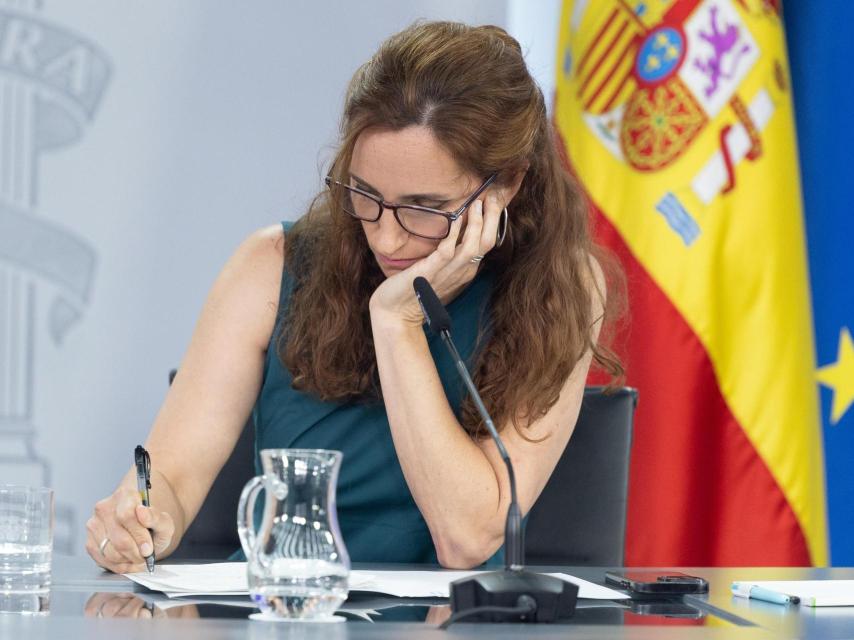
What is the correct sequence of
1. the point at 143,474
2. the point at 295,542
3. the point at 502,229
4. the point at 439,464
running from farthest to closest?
the point at 502,229 < the point at 439,464 < the point at 143,474 < the point at 295,542

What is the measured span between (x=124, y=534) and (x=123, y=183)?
1304mm

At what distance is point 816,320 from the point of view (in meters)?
2.42

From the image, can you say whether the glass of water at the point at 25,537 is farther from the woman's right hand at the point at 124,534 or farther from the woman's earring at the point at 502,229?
the woman's earring at the point at 502,229

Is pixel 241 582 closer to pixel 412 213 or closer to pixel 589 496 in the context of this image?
pixel 412 213

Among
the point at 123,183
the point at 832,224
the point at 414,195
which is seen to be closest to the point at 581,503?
the point at 414,195

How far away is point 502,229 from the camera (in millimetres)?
1688

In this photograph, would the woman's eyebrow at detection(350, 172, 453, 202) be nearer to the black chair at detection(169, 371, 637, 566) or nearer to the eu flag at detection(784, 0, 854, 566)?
the black chair at detection(169, 371, 637, 566)

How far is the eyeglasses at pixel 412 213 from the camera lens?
1489 millimetres

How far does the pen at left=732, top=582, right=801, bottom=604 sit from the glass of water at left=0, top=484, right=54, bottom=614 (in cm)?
68

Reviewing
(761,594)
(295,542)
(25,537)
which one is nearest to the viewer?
(295,542)

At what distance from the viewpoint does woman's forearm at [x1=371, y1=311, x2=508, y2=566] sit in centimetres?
145

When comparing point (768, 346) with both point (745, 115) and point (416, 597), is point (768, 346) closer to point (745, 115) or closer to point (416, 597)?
point (745, 115)

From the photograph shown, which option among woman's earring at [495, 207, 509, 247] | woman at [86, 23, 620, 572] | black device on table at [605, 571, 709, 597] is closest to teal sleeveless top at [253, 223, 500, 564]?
woman at [86, 23, 620, 572]

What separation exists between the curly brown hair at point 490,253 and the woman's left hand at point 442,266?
0.21ft
